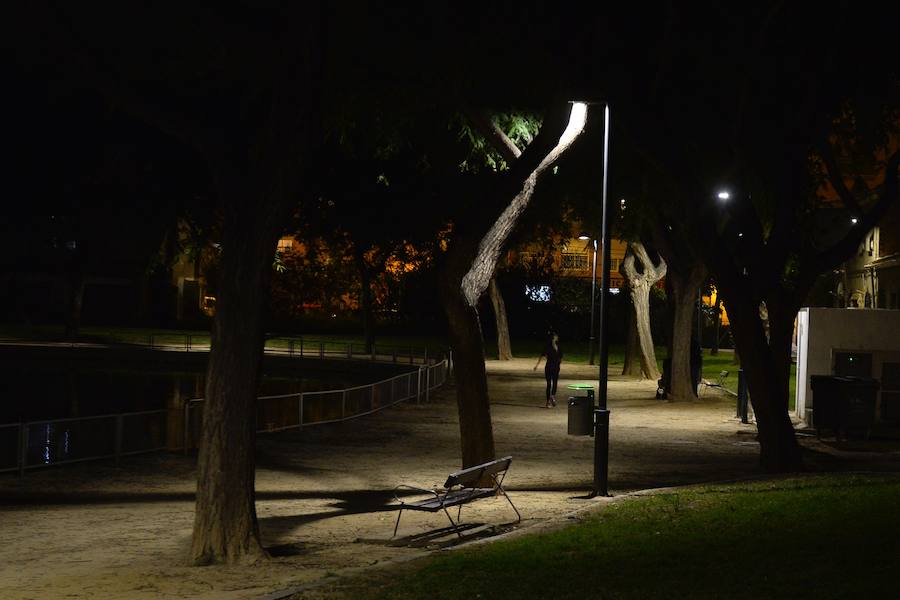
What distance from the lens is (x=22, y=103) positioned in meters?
24.8

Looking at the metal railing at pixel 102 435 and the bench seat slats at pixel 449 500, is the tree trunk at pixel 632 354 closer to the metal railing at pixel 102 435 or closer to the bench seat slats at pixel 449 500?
the metal railing at pixel 102 435

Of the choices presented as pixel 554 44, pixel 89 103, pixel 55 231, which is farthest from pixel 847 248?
pixel 55 231

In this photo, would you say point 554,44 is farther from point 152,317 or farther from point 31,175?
point 152,317

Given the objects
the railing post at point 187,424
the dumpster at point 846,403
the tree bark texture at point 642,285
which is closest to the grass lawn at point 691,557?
the railing post at point 187,424

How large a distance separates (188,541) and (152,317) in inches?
2959

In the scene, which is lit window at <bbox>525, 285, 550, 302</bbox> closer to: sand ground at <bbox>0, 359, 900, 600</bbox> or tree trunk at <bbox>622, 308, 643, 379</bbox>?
tree trunk at <bbox>622, 308, 643, 379</bbox>

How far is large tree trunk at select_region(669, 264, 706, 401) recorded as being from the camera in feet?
112

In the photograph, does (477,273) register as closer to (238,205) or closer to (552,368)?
(238,205)

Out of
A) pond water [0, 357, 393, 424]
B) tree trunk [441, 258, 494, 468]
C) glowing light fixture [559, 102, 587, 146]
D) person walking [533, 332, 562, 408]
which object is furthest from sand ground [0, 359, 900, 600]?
pond water [0, 357, 393, 424]

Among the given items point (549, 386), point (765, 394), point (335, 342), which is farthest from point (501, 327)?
point (765, 394)

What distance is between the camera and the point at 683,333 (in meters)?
34.5

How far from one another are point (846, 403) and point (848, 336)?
381 centimetres

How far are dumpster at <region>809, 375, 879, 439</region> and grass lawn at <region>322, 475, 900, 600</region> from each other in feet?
30.0

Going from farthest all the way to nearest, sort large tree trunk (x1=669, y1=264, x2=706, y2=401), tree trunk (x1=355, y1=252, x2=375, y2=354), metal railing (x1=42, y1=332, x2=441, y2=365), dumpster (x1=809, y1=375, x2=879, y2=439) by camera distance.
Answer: tree trunk (x1=355, y1=252, x2=375, y2=354)
metal railing (x1=42, y1=332, x2=441, y2=365)
large tree trunk (x1=669, y1=264, x2=706, y2=401)
dumpster (x1=809, y1=375, x2=879, y2=439)
